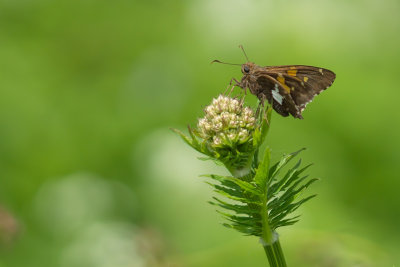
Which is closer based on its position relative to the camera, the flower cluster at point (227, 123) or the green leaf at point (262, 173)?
the green leaf at point (262, 173)

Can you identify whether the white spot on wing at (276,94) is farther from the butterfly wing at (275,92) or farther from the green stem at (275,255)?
the green stem at (275,255)

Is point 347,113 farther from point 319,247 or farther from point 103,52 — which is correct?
point 103,52

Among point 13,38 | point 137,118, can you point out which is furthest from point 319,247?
point 13,38

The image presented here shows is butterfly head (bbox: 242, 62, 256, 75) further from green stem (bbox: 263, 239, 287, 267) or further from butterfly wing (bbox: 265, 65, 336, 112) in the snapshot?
green stem (bbox: 263, 239, 287, 267)

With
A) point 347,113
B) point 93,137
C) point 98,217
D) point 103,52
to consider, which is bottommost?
point 98,217

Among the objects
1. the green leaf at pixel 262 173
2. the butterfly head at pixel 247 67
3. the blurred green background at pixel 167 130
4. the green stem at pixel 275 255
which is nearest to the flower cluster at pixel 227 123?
the green leaf at pixel 262 173
